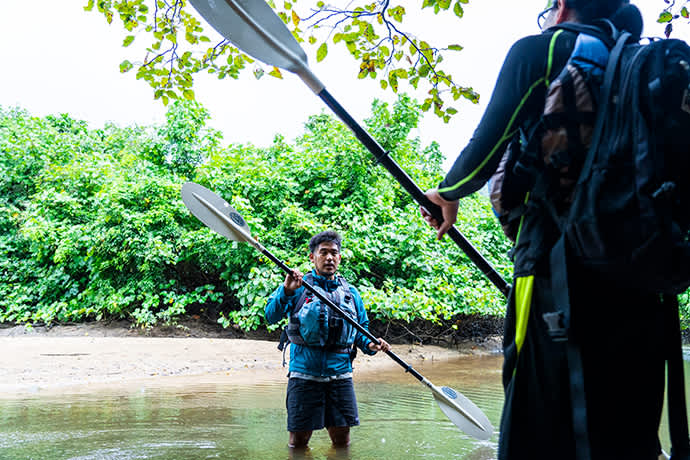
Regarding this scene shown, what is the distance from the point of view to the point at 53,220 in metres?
12.9

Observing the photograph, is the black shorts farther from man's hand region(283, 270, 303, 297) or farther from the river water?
man's hand region(283, 270, 303, 297)

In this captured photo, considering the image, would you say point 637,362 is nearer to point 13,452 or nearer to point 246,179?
point 13,452

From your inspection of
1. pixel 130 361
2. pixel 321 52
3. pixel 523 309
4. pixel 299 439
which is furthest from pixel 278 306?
pixel 130 361

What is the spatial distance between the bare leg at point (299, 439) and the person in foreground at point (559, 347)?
3.27 metres

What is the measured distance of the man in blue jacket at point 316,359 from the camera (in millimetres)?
4156

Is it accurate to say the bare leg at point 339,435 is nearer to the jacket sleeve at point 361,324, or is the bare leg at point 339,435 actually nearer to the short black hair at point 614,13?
the jacket sleeve at point 361,324

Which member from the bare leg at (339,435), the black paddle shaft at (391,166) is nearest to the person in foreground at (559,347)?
the black paddle shaft at (391,166)

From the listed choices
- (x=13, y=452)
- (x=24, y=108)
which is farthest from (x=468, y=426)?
(x=24, y=108)

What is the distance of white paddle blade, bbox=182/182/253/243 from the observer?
4.04 m

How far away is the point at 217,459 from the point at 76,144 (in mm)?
14052

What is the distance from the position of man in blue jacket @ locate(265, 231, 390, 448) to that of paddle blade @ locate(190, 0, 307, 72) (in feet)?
7.66

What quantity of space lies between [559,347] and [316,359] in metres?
3.14

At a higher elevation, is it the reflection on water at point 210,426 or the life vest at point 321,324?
the life vest at point 321,324

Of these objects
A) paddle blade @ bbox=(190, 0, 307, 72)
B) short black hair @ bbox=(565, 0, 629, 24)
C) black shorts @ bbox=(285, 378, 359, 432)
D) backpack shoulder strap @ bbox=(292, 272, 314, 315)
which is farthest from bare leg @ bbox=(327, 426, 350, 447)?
short black hair @ bbox=(565, 0, 629, 24)
